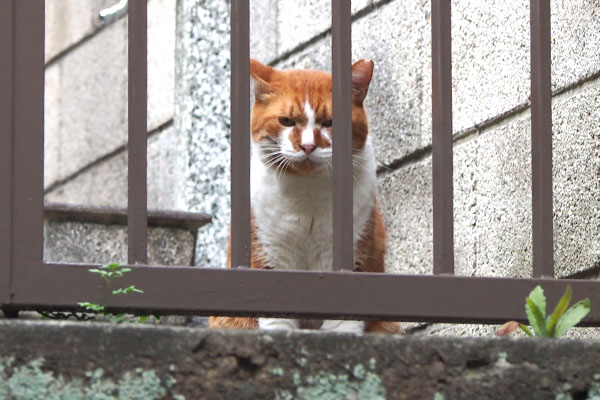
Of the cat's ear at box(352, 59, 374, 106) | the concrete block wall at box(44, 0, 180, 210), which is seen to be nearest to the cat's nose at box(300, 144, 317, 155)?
the cat's ear at box(352, 59, 374, 106)

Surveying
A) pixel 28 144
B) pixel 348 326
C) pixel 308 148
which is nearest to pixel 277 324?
pixel 348 326

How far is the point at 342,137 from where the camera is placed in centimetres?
217

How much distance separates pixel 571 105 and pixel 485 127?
442 mm

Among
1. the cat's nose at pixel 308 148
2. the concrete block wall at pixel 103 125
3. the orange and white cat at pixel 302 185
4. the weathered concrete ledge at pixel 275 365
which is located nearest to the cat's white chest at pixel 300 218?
the orange and white cat at pixel 302 185

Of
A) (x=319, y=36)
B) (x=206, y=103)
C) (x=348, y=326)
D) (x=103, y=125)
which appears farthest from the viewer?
(x=103, y=125)

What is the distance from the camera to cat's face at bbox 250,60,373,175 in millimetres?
3473

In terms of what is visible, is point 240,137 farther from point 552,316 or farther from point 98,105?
point 98,105

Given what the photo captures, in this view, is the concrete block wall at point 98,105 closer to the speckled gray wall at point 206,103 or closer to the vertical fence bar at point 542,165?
the speckled gray wall at point 206,103

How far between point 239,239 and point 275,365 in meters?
0.40

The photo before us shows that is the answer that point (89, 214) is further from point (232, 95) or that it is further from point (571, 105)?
point (232, 95)

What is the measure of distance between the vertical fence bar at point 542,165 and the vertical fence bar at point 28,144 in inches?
37.0

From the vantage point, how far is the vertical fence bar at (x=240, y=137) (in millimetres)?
2092

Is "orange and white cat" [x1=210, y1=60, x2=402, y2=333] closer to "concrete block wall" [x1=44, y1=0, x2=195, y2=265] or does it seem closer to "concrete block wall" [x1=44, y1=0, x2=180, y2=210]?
"concrete block wall" [x1=44, y1=0, x2=195, y2=265]

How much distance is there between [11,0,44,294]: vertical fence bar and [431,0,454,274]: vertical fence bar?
28.9 inches
